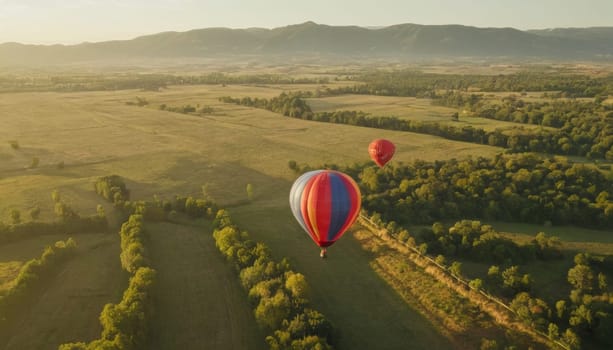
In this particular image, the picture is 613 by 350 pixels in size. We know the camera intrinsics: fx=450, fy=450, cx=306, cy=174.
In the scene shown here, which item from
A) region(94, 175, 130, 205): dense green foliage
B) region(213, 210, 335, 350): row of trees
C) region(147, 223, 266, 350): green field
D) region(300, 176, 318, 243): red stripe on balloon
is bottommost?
region(147, 223, 266, 350): green field

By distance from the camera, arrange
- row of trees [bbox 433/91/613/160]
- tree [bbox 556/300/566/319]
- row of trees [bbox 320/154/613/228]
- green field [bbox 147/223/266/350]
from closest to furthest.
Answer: green field [bbox 147/223/266/350] → tree [bbox 556/300/566/319] → row of trees [bbox 320/154/613/228] → row of trees [bbox 433/91/613/160]

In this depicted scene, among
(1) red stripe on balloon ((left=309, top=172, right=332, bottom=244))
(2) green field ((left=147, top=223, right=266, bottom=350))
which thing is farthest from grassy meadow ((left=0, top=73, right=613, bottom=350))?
(1) red stripe on balloon ((left=309, top=172, right=332, bottom=244))

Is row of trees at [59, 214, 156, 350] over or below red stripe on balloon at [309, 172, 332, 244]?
below

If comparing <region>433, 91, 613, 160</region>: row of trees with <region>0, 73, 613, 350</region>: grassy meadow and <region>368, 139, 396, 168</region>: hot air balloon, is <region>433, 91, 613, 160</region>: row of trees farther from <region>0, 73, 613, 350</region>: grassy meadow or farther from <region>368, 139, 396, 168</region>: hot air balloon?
<region>368, 139, 396, 168</region>: hot air balloon

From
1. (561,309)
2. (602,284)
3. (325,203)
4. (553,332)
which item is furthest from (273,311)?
(602,284)

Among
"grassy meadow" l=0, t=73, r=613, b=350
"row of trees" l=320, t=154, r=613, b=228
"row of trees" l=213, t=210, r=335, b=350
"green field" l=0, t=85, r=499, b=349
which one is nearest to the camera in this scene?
"row of trees" l=213, t=210, r=335, b=350

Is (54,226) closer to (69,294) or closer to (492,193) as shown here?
(69,294)

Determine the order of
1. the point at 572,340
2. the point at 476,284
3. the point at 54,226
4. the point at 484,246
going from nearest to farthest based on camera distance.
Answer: the point at 572,340
the point at 476,284
the point at 484,246
the point at 54,226

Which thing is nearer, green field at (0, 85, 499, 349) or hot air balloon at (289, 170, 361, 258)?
green field at (0, 85, 499, 349)
